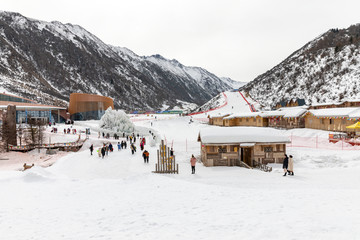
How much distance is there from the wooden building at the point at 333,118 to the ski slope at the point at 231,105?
3251 cm

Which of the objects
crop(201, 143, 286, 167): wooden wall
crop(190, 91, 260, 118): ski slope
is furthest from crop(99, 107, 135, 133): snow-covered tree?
crop(190, 91, 260, 118): ski slope

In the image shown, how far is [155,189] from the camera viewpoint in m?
10.1

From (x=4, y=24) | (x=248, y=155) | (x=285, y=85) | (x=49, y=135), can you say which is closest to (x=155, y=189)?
(x=248, y=155)

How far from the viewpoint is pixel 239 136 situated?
1838 cm

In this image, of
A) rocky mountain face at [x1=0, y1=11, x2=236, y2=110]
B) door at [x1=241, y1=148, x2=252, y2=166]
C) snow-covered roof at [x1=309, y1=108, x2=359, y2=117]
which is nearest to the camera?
door at [x1=241, y1=148, x2=252, y2=166]

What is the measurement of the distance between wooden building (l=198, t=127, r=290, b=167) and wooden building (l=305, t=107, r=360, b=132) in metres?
16.5

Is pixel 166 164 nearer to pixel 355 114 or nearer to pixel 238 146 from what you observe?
pixel 238 146

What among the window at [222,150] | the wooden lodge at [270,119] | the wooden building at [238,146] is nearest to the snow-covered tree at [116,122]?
the wooden lodge at [270,119]

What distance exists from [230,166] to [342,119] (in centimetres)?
2160

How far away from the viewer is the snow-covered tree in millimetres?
42312

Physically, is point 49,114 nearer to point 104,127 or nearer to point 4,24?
point 104,127

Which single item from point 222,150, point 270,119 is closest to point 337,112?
point 270,119

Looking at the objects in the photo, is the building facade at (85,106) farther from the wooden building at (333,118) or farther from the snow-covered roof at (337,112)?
the snow-covered roof at (337,112)

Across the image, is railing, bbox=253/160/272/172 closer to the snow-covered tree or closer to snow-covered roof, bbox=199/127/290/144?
snow-covered roof, bbox=199/127/290/144
